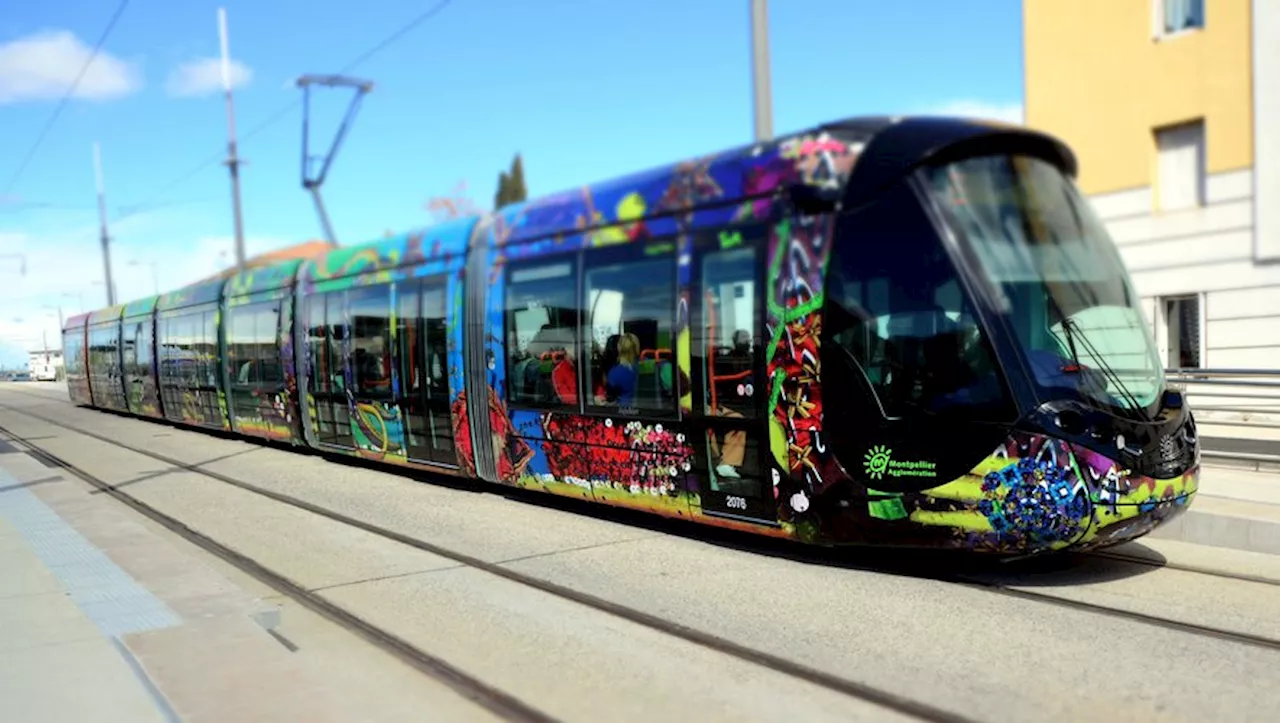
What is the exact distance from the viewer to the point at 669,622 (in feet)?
17.7

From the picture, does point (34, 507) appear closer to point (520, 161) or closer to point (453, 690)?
point (453, 690)

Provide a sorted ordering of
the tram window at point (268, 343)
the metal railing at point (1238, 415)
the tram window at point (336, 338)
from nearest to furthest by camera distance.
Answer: the metal railing at point (1238, 415)
the tram window at point (336, 338)
the tram window at point (268, 343)

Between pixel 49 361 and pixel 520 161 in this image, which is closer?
pixel 520 161

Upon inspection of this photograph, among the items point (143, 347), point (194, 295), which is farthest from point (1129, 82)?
point (143, 347)

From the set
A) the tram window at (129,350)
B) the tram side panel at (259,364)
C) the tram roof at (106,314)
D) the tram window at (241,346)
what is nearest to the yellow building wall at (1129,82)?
the tram side panel at (259,364)

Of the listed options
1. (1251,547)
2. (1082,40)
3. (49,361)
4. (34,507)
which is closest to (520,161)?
(49,361)

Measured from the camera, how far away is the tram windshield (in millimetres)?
5656

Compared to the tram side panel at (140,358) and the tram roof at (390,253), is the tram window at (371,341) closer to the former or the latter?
the tram roof at (390,253)

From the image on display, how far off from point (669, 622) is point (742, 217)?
9.01 feet

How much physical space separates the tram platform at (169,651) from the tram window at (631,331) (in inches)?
114

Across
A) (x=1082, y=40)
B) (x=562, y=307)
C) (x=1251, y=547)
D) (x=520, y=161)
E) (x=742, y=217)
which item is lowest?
(x=1251, y=547)

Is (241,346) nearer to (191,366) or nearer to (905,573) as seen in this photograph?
(191,366)

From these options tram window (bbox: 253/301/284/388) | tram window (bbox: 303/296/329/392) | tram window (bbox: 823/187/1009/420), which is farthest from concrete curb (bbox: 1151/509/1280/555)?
tram window (bbox: 253/301/284/388)

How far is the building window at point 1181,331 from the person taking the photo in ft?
49.8
